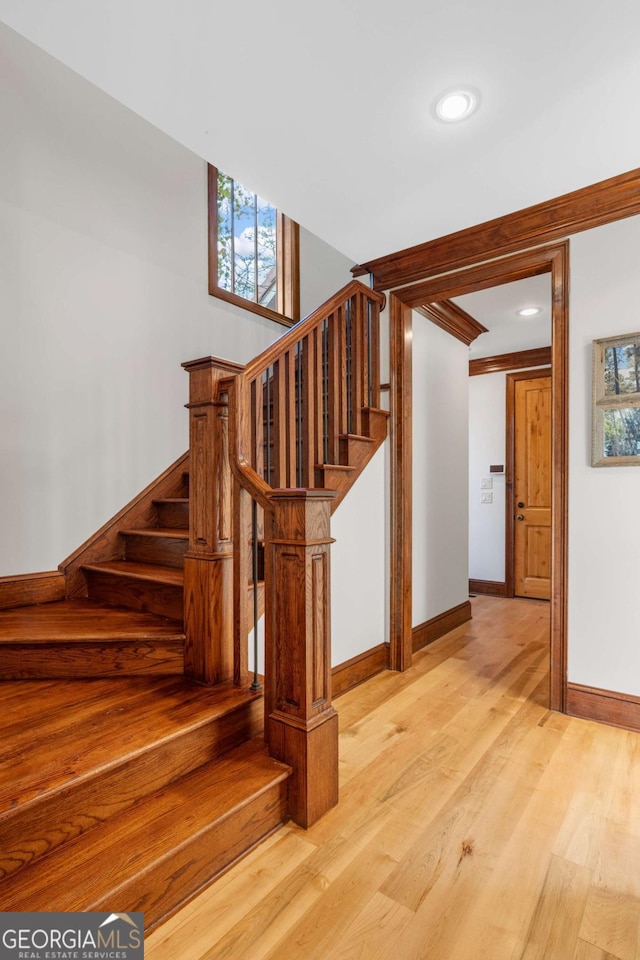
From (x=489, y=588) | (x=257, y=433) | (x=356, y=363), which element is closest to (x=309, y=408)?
(x=257, y=433)

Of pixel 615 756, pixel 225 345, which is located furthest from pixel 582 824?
pixel 225 345

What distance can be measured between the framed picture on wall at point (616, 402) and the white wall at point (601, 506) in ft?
0.14

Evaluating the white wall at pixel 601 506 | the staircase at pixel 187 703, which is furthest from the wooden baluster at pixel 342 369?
the white wall at pixel 601 506

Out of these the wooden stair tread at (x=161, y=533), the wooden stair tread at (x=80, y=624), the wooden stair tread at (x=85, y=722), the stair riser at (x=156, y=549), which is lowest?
the wooden stair tread at (x=85, y=722)

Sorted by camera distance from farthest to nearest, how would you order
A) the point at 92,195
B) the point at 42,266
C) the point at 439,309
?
the point at 439,309 < the point at 92,195 < the point at 42,266

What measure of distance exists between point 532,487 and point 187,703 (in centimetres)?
431

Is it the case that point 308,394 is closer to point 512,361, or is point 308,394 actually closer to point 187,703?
point 187,703

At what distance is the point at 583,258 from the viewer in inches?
97.4

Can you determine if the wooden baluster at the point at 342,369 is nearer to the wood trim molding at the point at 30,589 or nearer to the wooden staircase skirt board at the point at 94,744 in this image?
the wooden staircase skirt board at the point at 94,744

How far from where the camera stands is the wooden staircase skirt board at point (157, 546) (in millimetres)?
2734

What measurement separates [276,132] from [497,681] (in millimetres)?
3034

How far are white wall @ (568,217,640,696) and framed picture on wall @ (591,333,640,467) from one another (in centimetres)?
4

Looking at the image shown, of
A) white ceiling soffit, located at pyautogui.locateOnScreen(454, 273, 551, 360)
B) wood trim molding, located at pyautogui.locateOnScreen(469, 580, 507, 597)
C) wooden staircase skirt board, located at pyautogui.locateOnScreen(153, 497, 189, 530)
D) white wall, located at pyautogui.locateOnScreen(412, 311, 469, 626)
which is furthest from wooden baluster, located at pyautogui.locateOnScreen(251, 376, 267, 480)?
wood trim molding, located at pyautogui.locateOnScreen(469, 580, 507, 597)

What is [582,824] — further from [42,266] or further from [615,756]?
[42,266]
